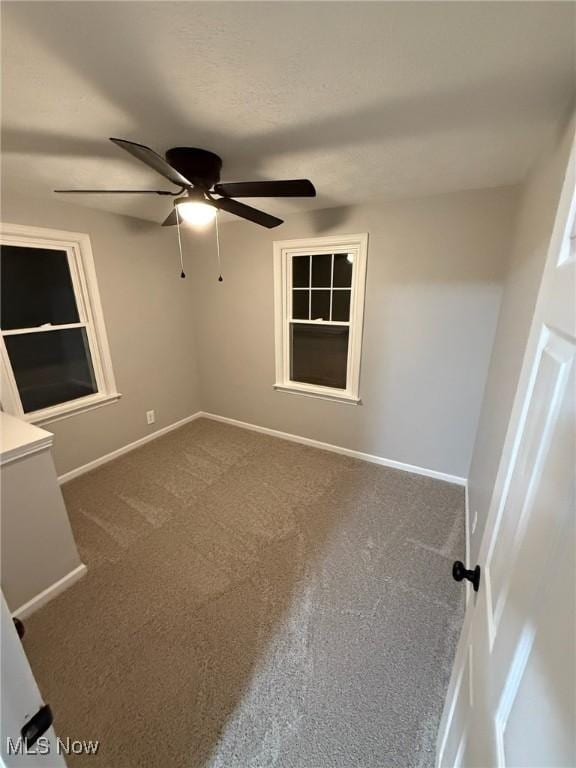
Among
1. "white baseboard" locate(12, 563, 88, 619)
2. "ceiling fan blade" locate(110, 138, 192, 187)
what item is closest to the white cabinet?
"white baseboard" locate(12, 563, 88, 619)

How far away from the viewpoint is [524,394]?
693 mm

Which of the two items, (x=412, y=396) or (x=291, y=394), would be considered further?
(x=291, y=394)

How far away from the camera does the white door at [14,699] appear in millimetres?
485

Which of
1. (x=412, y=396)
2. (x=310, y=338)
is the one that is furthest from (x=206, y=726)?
(x=310, y=338)

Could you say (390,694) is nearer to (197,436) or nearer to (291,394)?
(291,394)

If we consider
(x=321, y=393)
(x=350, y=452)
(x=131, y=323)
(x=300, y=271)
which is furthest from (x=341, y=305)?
(x=131, y=323)

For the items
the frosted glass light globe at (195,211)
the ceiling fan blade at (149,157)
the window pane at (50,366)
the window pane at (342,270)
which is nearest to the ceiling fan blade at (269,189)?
the frosted glass light globe at (195,211)

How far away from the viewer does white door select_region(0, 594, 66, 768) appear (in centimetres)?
49

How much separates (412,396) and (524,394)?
6.76 feet

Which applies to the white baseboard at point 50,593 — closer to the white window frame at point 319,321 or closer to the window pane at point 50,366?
the window pane at point 50,366

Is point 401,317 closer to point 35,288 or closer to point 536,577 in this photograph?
point 536,577

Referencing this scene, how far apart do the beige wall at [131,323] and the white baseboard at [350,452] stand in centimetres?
75

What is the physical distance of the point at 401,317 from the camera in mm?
2551

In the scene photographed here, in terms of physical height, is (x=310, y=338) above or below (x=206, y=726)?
above
